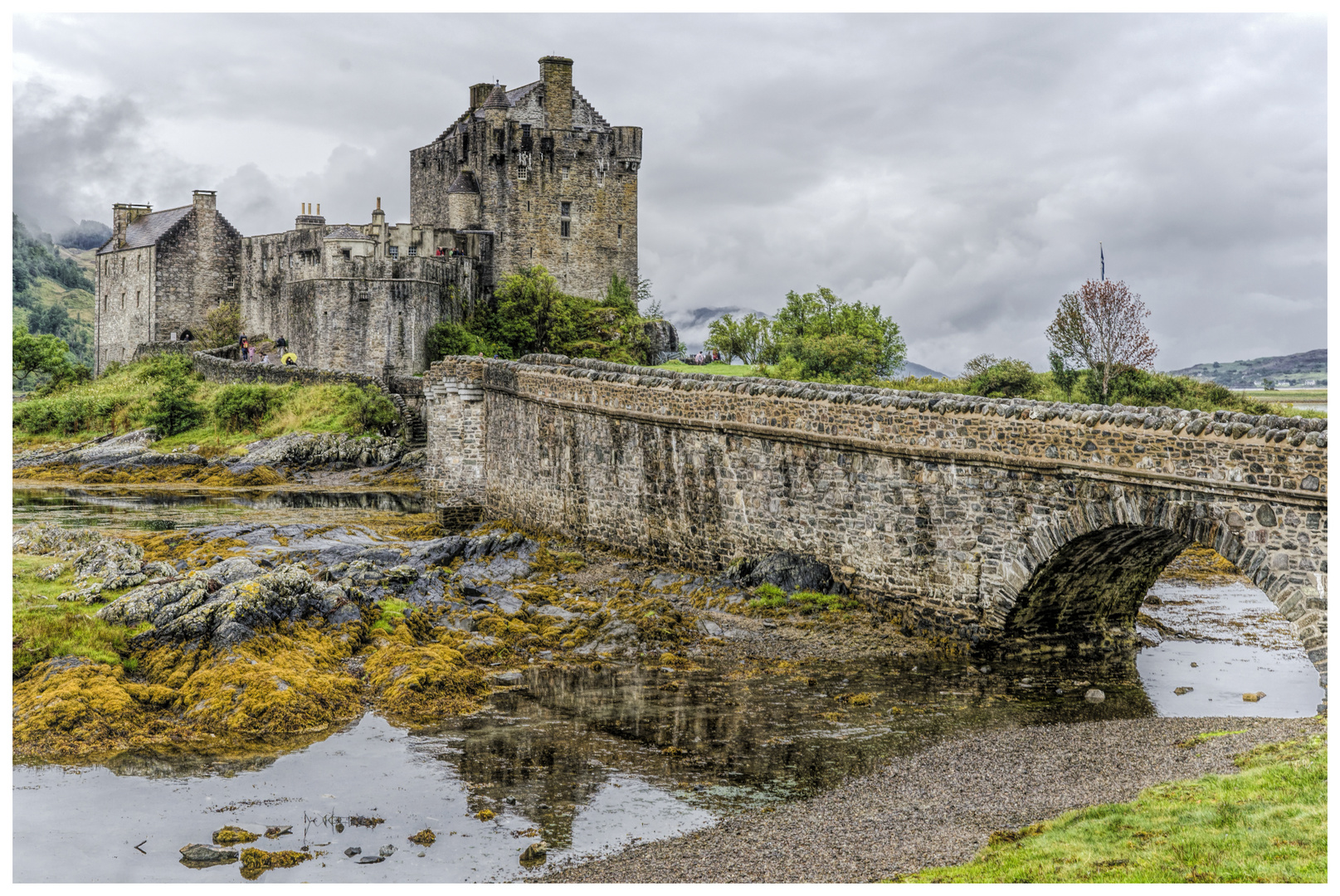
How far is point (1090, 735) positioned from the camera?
643 inches

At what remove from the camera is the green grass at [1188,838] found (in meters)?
10.4

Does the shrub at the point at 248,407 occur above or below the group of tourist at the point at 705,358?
below

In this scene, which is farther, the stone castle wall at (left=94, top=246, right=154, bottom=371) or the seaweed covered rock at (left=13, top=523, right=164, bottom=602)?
the stone castle wall at (left=94, top=246, right=154, bottom=371)

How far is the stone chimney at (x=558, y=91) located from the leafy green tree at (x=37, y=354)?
34.2m

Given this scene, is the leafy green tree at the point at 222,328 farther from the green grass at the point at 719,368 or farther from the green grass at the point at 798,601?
the green grass at the point at 798,601

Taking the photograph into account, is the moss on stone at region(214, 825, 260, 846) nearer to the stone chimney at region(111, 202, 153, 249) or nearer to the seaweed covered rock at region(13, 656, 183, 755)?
the seaweed covered rock at region(13, 656, 183, 755)

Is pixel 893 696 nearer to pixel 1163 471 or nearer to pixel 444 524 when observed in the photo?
pixel 1163 471

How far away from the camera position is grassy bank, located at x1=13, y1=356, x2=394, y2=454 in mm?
54594

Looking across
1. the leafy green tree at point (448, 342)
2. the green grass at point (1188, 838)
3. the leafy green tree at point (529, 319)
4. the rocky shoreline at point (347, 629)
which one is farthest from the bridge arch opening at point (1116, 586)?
the leafy green tree at point (448, 342)

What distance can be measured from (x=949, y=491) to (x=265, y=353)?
52.9 m

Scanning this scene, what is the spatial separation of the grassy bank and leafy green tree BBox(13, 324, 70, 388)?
3.41 metres

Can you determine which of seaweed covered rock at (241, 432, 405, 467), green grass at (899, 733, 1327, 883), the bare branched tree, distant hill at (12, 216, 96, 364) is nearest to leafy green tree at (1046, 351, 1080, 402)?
the bare branched tree

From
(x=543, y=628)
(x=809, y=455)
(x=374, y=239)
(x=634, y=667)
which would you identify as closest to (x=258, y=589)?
(x=543, y=628)

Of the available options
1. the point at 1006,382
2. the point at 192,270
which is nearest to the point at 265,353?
the point at 192,270
